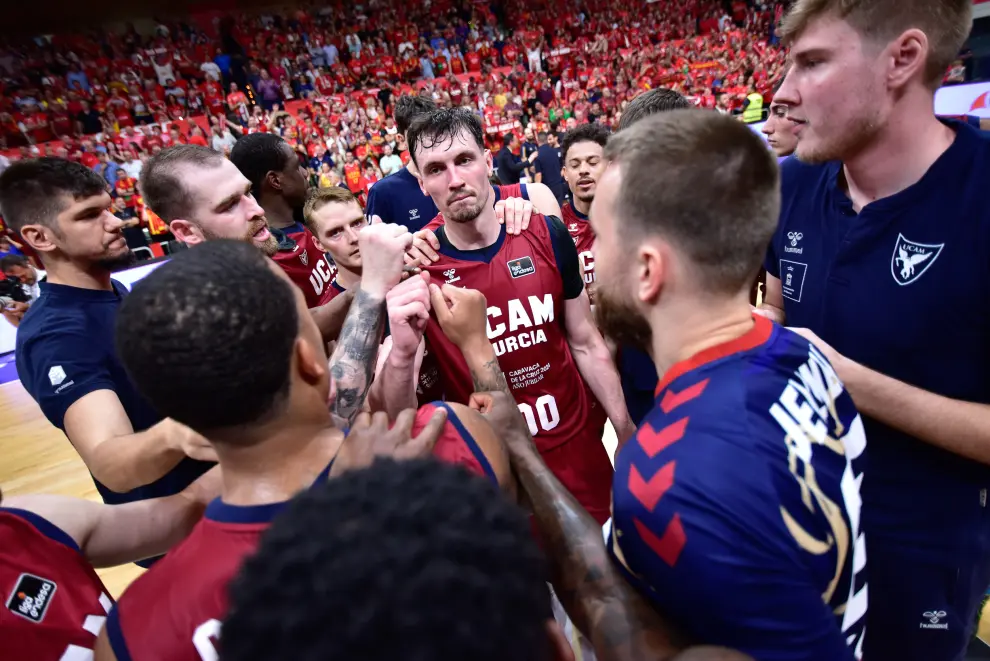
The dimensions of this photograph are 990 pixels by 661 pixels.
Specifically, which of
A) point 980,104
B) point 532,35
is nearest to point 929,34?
point 980,104

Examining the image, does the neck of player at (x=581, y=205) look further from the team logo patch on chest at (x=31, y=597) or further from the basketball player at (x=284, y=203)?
the team logo patch on chest at (x=31, y=597)

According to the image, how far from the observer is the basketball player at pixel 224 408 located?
102cm

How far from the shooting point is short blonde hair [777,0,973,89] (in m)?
1.43

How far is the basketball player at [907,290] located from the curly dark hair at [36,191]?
2589 mm

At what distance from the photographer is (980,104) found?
8.78 m

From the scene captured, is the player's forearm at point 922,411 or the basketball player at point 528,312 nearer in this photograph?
the player's forearm at point 922,411

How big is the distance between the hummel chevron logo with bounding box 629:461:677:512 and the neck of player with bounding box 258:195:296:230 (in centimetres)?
306

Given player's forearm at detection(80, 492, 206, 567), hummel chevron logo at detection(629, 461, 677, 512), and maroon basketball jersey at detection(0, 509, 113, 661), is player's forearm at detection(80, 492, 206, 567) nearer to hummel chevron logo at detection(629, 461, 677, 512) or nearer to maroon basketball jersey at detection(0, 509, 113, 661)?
maroon basketball jersey at detection(0, 509, 113, 661)

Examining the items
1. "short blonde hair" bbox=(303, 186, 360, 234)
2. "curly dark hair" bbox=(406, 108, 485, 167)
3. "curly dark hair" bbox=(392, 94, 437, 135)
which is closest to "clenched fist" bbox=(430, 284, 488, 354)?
"curly dark hair" bbox=(406, 108, 485, 167)

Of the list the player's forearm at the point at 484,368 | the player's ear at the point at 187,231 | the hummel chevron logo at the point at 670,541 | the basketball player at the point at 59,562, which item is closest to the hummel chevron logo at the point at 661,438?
the hummel chevron logo at the point at 670,541

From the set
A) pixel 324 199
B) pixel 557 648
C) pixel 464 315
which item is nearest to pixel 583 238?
pixel 324 199

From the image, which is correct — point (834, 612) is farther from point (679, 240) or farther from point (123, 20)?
point (123, 20)

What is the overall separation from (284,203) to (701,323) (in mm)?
3039

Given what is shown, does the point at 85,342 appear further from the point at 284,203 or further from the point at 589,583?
the point at 589,583
